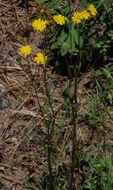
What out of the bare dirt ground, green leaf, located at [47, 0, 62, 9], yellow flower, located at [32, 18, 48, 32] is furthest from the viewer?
green leaf, located at [47, 0, 62, 9]

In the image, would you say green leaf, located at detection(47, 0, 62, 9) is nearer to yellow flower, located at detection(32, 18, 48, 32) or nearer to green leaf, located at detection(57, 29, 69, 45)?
green leaf, located at detection(57, 29, 69, 45)

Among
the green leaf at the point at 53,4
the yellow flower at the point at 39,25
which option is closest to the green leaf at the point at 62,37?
the green leaf at the point at 53,4

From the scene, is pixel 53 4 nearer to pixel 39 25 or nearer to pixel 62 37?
pixel 62 37

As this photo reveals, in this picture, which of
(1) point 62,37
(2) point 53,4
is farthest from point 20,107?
(2) point 53,4

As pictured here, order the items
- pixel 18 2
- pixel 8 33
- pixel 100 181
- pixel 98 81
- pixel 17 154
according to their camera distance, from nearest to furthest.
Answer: pixel 100 181, pixel 17 154, pixel 98 81, pixel 8 33, pixel 18 2

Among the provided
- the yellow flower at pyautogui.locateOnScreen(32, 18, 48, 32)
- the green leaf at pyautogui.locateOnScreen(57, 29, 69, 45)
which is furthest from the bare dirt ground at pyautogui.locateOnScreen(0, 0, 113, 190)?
the yellow flower at pyautogui.locateOnScreen(32, 18, 48, 32)

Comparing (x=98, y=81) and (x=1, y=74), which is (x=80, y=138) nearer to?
(x=98, y=81)

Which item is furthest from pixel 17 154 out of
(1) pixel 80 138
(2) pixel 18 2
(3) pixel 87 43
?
(2) pixel 18 2

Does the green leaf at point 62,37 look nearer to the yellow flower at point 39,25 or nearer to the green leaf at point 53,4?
the green leaf at point 53,4
